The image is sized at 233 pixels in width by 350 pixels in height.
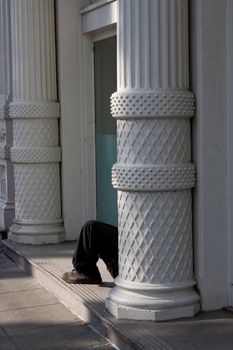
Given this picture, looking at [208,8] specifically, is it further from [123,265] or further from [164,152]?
[123,265]

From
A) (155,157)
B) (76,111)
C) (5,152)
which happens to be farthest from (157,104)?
(5,152)

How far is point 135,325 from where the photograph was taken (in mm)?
4441

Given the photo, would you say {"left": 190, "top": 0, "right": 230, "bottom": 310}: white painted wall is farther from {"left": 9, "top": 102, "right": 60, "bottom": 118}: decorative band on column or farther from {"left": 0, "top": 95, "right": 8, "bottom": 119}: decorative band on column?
{"left": 0, "top": 95, "right": 8, "bottom": 119}: decorative band on column

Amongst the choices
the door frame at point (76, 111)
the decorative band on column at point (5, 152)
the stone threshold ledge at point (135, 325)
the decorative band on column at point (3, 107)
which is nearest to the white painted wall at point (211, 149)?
the stone threshold ledge at point (135, 325)

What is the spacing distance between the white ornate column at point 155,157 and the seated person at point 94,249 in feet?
1.94

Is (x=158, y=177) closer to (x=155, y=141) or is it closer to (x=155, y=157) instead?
(x=155, y=157)

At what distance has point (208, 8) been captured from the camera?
448 centimetres

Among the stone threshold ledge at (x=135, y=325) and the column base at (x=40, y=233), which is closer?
the stone threshold ledge at (x=135, y=325)

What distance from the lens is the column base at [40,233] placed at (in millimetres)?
7215

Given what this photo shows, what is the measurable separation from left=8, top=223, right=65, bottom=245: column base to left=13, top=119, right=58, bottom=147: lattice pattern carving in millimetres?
919

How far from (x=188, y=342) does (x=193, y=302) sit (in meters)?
0.50

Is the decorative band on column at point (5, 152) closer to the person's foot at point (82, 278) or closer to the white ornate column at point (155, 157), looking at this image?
the person's foot at point (82, 278)

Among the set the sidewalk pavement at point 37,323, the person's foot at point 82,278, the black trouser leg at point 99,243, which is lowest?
the sidewalk pavement at point 37,323

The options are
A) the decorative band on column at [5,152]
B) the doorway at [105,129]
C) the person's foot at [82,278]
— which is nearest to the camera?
the person's foot at [82,278]
